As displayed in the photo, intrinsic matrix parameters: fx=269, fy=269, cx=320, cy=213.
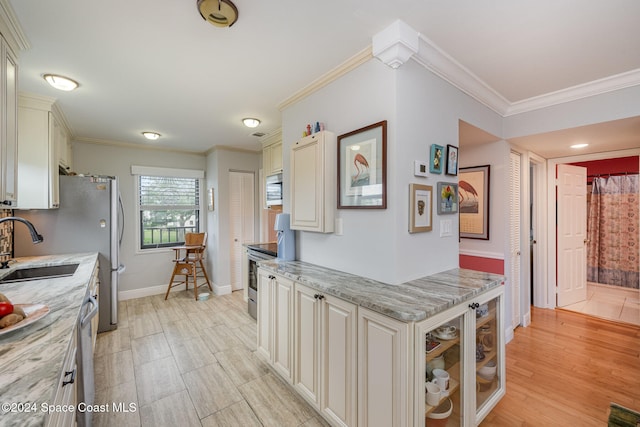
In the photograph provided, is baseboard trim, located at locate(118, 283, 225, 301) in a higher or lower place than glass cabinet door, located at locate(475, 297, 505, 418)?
lower

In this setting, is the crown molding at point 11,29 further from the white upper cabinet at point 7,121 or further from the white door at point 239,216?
the white door at point 239,216

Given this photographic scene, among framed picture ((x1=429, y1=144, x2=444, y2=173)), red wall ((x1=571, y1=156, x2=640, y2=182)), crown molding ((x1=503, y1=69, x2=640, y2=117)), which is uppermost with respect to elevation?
crown molding ((x1=503, y1=69, x2=640, y2=117))

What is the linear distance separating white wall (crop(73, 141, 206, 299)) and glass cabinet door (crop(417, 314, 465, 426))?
444 cm

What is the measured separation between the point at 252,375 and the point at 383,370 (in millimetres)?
1449

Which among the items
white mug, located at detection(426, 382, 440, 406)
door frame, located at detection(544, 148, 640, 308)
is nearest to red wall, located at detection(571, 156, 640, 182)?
door frame, located at detection(544, 148, 640, 308)

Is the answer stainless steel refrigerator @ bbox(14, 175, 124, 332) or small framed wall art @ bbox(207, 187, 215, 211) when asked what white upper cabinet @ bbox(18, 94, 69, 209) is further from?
small framed wall art @ bbox(207, 187, 215, 211)

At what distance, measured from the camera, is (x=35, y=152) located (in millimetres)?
2504

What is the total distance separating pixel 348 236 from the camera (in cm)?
196

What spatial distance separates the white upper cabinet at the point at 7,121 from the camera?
145 centimetres

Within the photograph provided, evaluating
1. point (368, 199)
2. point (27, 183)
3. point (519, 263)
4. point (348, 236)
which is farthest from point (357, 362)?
point (27, 183)

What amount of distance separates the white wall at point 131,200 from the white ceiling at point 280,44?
5.28 feet

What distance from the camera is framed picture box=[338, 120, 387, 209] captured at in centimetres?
171

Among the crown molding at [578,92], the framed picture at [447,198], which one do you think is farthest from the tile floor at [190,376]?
the crown molding at [578,92]

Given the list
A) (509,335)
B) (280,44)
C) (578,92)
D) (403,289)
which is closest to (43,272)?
(280,44)
